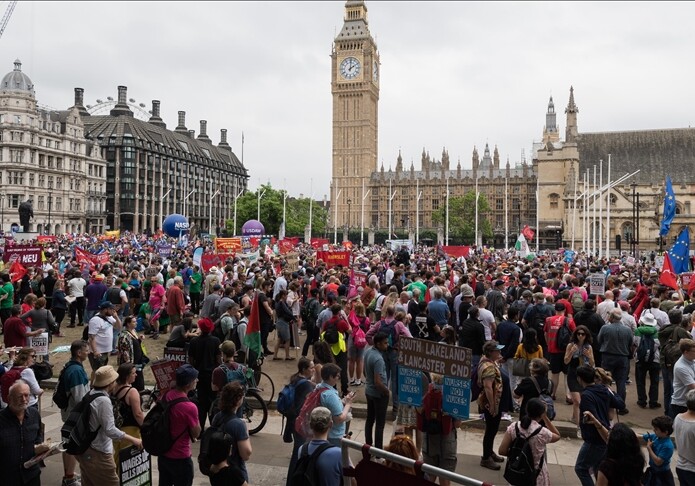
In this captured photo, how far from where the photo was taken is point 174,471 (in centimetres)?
560

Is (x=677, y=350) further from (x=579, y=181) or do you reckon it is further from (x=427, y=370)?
(x=579, y=181)

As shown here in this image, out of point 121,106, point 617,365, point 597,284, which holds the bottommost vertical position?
point 617,365

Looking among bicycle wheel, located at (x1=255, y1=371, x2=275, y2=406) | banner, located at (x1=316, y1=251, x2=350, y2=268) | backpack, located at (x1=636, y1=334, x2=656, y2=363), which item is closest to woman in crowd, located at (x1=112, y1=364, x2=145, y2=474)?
bicycle wheel, located at (x1=255, y1=371, x2=275, y2=406)

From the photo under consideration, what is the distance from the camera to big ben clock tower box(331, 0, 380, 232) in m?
108

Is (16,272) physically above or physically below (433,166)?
below

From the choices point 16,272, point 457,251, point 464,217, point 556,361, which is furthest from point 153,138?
point 556,361

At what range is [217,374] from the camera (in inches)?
277

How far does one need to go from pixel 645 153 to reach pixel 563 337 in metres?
79.1

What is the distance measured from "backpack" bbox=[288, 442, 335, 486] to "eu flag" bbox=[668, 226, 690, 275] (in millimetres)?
15976

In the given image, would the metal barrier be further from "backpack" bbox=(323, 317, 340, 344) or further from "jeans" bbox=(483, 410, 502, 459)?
"backpack" bbox=(323, 317, 340, 344)

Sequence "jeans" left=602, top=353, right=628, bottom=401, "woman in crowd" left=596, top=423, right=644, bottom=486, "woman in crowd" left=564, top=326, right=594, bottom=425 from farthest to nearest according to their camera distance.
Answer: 1. "jeans" left=602, top=353, right=628, bottom=401
2. "woman in crowd" left=564, top=326, right=594, bottom=425
3. "woman in crowd" left=596, top=423, right=644, bottom=486

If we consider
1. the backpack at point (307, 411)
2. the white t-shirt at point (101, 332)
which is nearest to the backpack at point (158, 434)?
the backpack at point (307, 411)

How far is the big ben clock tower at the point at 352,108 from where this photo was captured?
108375 millimetres

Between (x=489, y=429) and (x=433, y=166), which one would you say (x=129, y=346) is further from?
(x=433, y=166)
